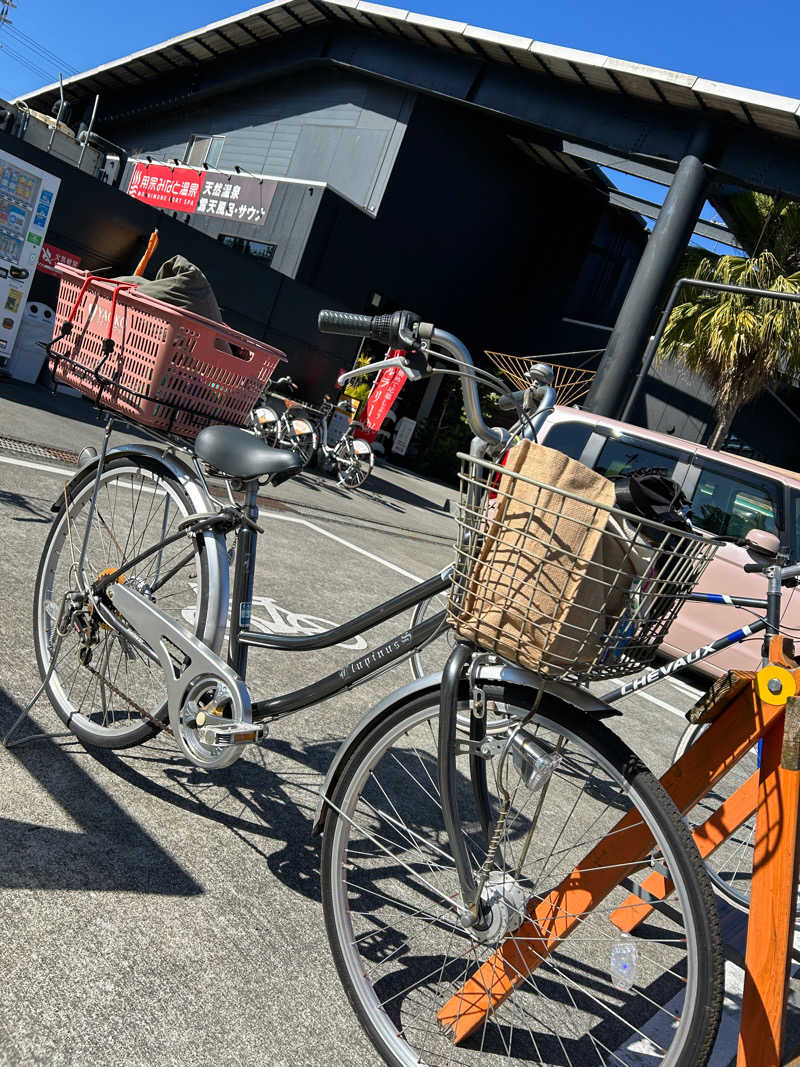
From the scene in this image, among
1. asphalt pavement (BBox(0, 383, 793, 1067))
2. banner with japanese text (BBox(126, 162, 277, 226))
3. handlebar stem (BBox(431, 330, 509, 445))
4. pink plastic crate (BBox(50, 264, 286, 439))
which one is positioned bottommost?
asphalt pavement (BBox(0, 383, 793, 1067))

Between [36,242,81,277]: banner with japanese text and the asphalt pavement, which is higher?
[36,242,81,277]: banner with japanese text

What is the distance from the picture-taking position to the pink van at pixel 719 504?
6.68 meters

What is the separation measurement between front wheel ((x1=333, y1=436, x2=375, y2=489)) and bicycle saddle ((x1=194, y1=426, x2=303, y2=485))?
9132mm

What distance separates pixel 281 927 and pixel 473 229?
1911 centimetres

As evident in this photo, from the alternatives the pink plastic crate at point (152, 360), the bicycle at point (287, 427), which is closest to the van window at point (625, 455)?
the bicycle at point (287, 427)

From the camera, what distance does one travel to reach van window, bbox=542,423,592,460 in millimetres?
7652

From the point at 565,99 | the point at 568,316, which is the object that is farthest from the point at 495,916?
the point at 568,316

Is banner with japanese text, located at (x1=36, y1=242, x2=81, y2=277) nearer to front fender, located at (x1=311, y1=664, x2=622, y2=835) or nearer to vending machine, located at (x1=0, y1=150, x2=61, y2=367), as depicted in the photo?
vending machine, located at (x1=0, y1=150, x2=61, y2=367)

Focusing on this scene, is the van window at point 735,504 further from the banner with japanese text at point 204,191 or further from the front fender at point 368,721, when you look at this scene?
the banner with japanese text at point 204,191

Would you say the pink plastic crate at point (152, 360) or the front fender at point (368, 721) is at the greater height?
Answer: the pink plastic crate at point (152, 360)

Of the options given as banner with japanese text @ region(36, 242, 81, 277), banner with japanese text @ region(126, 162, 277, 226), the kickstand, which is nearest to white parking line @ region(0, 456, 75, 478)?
the kickstand

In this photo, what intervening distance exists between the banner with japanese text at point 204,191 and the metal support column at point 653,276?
26.0 ft

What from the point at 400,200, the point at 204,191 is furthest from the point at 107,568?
the point at 204,191

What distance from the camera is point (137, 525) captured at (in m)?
2.93
